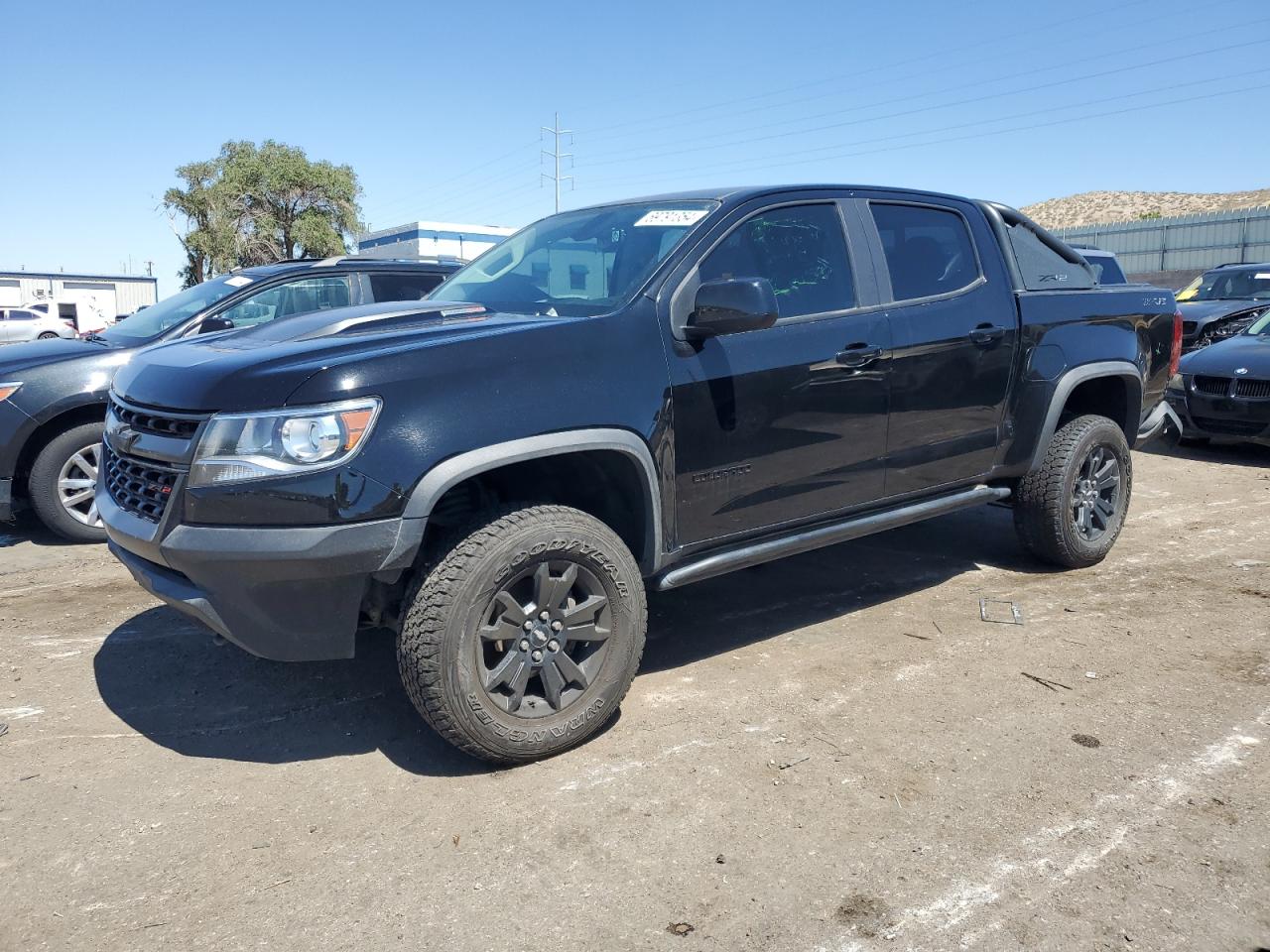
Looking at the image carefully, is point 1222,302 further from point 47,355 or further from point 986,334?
point 47,355

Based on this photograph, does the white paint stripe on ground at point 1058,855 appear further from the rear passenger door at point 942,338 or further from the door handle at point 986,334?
the door handle at point 986,334

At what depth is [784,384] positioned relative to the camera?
3643 mm

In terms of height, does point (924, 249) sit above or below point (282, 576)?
above

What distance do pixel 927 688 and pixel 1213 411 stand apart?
21.5 feet

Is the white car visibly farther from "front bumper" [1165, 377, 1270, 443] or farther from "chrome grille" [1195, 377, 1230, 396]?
"chrome grille" [1195, 377, 1230, 396]

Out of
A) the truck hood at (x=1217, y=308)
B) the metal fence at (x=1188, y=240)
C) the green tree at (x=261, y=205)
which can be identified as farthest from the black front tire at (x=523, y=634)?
the green tree at (x=261, y=205)

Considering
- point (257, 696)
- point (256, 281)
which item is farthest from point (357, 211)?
point (257, 696)

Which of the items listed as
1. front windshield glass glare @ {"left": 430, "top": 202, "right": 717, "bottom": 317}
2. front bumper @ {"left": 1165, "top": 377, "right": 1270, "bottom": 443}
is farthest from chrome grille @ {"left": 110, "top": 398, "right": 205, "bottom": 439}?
front bumper @ {"left": 1165, "top": 377, "right": 1270, "bottom": 443}

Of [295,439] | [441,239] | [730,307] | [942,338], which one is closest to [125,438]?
[295,439]

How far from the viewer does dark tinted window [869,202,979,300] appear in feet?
13.9

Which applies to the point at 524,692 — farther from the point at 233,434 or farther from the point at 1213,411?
the point at 1213,411

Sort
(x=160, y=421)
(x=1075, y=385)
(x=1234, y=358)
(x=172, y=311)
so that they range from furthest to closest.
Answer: (x=1234, y=358)
(x=172, y=311)
(x=1075, y=385)
(x=160, y=421)

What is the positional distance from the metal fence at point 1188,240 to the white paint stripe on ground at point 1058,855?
2592 cm

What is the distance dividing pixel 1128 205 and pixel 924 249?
8846 centimetres
